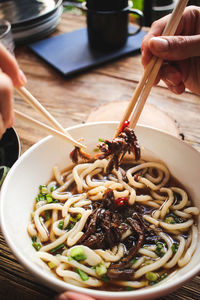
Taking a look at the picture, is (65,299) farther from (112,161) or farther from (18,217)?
(112,161)

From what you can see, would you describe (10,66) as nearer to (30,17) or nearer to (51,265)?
(51,265)

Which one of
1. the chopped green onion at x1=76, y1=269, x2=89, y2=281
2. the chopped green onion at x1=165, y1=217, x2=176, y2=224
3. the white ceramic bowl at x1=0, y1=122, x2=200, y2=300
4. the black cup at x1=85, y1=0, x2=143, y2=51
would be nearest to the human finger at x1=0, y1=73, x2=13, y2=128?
the white ceramic bowl at x1=0, y1=122, x2=200, y2=300

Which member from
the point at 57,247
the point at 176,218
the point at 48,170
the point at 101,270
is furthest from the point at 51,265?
the point at 176,218

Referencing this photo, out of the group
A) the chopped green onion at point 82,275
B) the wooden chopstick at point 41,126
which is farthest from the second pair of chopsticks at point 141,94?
the chopped green onion at point 82,275

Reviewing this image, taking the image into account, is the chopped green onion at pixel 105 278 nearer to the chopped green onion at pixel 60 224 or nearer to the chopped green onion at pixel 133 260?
the chopped green onion at pixel 133 260

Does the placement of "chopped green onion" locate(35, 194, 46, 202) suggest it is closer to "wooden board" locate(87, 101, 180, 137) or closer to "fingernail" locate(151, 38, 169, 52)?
"wooden board" locate(87, 101, 180, 137)

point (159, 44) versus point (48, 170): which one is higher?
point (159, 44)
